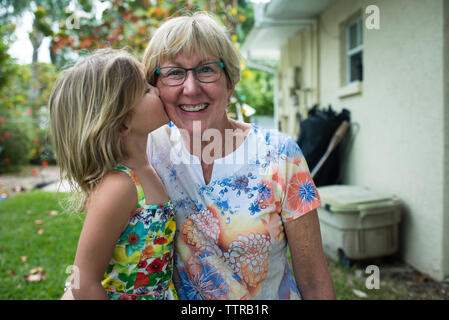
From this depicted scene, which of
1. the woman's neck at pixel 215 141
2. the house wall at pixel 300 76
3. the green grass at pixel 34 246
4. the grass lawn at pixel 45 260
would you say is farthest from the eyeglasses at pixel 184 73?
the house wall at pixel 300 76

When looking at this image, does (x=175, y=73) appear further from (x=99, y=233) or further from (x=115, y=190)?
(x=99, y=233)

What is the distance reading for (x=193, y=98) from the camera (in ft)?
5.16

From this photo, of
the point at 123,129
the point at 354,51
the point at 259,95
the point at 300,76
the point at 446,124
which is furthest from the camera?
the point at 259,95

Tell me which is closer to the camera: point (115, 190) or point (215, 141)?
point (115, 190)

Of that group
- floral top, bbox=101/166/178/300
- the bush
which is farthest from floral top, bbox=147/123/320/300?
the bush

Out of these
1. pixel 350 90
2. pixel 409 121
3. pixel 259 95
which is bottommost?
pixel 409 121

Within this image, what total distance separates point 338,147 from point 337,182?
514 mm

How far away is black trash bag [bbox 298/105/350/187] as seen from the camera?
496cm

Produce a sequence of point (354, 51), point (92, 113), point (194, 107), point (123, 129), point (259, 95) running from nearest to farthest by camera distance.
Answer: point (92, 113)
point (123, 129)
point (194, 107)
point (354, 51)
point (259, 95)

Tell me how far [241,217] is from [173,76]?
703 millimetres

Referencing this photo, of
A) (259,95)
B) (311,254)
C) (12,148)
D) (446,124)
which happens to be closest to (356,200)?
(446,124)

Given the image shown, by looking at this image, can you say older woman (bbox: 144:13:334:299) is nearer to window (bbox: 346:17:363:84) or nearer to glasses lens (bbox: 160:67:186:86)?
glasses lens (bbox: 160:67:186:86)

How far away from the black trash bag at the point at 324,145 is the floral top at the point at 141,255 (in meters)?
3.78
